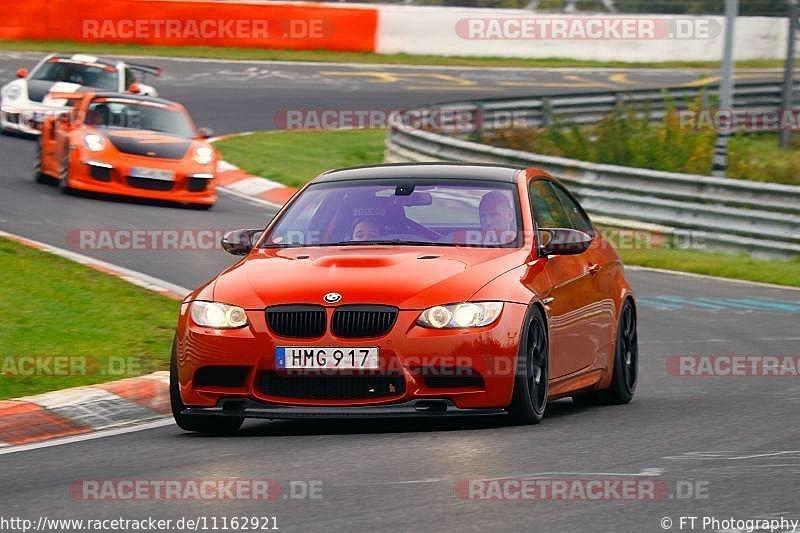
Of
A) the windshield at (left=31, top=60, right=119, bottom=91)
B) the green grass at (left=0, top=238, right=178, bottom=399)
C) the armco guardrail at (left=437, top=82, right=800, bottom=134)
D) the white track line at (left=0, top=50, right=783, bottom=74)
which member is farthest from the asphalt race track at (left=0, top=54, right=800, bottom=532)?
the white track line at (left=0, top=50, right=783, bottom=74)

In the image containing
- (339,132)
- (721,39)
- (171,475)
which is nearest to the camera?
(171,475)

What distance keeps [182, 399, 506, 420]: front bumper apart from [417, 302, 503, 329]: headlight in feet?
1.24

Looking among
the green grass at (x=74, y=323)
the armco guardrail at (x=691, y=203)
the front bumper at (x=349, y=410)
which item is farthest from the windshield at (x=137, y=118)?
the front bumper at (x=349, y=410)

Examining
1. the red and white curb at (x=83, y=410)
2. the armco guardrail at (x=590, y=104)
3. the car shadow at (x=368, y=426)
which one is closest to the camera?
the car shadow at (x=368, y=426)

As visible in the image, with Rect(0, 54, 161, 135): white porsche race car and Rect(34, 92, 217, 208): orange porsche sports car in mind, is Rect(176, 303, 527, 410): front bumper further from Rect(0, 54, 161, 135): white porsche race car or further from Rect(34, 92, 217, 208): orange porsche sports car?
Rect(0, 54, 161, 135): white porsche race car

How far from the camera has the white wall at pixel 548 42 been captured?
41.8 metres

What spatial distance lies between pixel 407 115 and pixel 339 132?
154 inches

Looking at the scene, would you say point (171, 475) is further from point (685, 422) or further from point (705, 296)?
point (705, 296)

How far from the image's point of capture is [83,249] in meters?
16.8

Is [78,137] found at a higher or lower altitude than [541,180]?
lower

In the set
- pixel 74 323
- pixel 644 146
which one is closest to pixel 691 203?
pixel 644 146

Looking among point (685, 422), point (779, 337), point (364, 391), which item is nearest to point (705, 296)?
point (779, 337)

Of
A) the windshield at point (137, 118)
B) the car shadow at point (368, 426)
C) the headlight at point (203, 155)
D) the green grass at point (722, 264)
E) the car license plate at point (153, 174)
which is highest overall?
the car shadow at point (368, 426)

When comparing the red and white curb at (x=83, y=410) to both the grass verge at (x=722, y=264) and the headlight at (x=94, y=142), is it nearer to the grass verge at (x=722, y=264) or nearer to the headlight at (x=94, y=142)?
the grass verge at (x=722, y=264)
